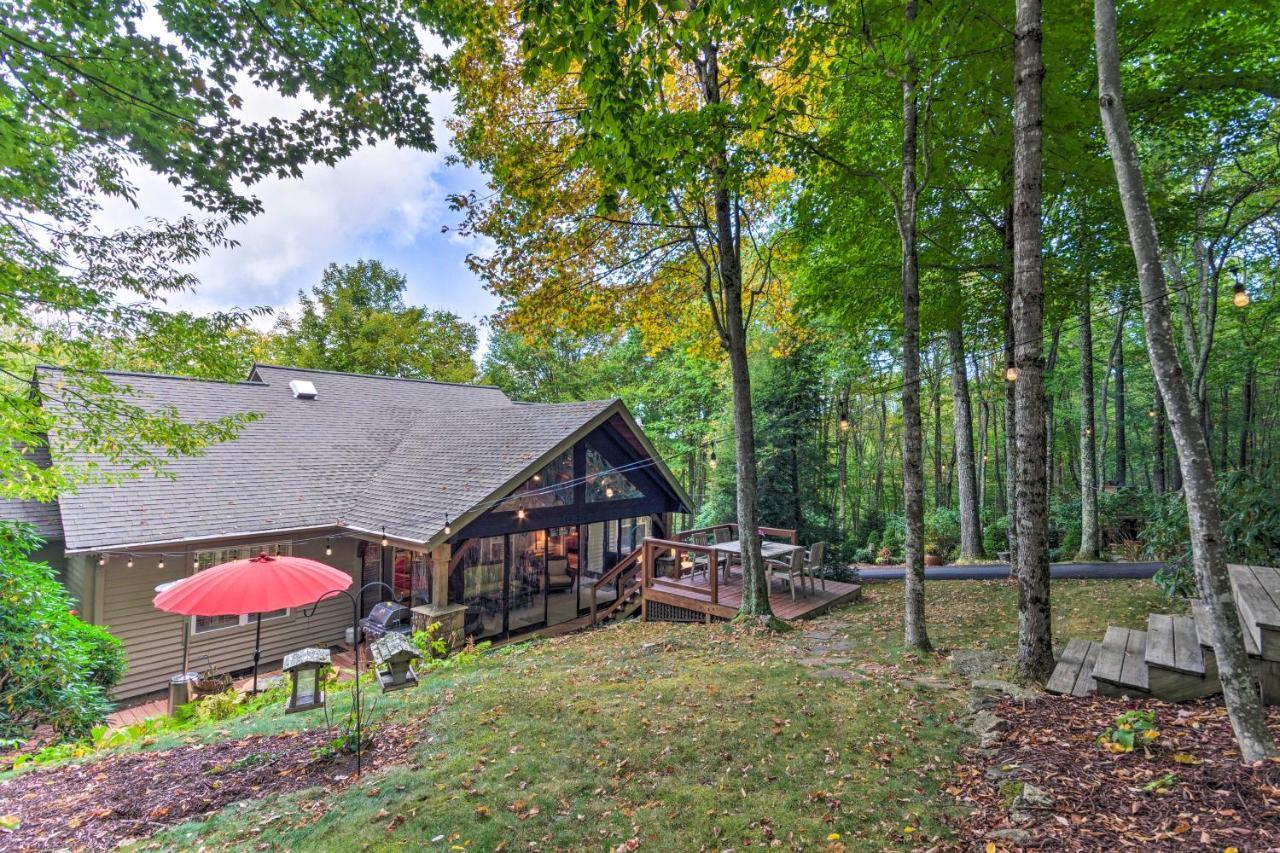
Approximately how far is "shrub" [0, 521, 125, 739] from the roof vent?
8.35 meters

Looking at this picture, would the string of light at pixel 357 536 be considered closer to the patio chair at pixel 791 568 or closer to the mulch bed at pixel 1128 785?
the patio chair at pixel 791 568

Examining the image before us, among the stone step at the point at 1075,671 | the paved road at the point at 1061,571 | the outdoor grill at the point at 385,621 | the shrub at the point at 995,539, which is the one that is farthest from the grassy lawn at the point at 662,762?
the shrub at the point at 995,539

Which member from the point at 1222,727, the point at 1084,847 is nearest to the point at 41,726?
the point at 1084,847

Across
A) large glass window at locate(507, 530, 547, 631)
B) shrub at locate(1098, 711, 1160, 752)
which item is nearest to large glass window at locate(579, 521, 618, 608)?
large glass window at locate(507, 530, 547, 631)

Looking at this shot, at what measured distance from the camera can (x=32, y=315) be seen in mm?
5184

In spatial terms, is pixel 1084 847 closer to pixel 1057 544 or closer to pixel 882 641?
pixel 882 641

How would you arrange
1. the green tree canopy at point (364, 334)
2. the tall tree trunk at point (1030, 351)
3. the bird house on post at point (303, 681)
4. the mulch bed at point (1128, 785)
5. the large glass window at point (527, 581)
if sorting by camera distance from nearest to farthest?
the mulch bed at point (1128, 785), the tall tree trunk at point (1030, 351), the bird house on post at point (303, 681), the large glass window at point (527, 581), the green tree canopy at point (364, 334)

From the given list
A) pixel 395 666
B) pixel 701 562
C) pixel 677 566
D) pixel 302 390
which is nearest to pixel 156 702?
pixel 395 666

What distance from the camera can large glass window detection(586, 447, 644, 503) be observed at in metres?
11.7

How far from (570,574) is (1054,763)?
10.0 meters

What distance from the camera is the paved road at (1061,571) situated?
977 centimetres

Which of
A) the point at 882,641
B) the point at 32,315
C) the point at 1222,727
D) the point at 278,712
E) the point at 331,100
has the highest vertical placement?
the point at 331,100

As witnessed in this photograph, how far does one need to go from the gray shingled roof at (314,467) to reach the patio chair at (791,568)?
4.87 m

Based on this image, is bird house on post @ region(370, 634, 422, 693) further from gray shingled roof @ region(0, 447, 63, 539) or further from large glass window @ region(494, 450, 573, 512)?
gray shingled roof @ region(0, 447, 63, 539)
